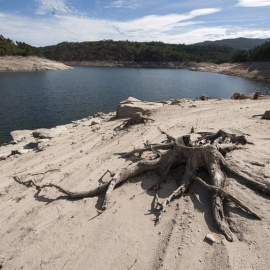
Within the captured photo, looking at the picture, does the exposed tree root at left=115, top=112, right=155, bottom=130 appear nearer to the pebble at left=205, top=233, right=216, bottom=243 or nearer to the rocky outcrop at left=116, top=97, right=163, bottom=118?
the rocky outcrop at left=116, top=97, right=163, bottom=118

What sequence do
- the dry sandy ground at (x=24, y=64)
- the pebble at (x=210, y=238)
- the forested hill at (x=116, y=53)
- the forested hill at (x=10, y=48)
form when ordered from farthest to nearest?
the forested hill at (x=116, y=53) → the forested hill at (x=10, y=48) → the dry sandy ground at (x=24, y=64) → the pebble at (x=210, y=238)

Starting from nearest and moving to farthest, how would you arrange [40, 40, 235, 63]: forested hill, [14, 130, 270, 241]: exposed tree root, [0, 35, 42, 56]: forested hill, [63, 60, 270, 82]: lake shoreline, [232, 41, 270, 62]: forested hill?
[14, 130, 270, 241]: exposed tree root < [232, 41, 270, 62]: forested hill < [0, 35, 42, 56]: forested hill < [63, 60, 270, 82]: lake shoreline < [40, 40, 235, 63]: forested hill

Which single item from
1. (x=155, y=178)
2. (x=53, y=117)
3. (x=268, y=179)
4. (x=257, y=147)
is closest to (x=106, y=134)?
(x=155, y=178)

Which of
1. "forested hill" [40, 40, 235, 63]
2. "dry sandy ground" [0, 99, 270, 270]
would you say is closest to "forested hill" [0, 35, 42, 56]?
"forested hill" [40, 40, 235, 63]

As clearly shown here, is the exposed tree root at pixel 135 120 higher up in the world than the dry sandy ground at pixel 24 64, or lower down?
higher up

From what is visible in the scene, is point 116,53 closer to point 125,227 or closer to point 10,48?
point 10,48

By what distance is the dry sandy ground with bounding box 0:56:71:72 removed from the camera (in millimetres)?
86631

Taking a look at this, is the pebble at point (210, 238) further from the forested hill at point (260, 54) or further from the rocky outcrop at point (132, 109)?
the forested hill at point (260, 54)

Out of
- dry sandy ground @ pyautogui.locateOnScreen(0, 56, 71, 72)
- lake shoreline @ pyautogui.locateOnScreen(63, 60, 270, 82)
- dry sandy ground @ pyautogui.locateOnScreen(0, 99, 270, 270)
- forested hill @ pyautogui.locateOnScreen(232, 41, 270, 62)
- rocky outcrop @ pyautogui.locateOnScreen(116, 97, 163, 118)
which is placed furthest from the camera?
lake shoreline @ pyautogui.locateOnScreen(63, 60, 270, 82)

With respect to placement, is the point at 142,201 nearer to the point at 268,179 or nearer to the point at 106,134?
the point at 268,179

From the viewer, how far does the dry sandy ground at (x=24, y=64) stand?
86631 millimetres

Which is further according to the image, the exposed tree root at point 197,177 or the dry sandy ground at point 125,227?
the exposed tree root at point 197,177

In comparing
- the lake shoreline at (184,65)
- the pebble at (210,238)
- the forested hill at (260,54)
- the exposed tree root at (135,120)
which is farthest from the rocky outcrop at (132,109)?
the forested hill at (260,54)

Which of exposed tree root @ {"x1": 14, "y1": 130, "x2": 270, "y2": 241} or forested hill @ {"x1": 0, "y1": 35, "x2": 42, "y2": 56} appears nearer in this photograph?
exposed tree root @ {"x1": 14, "y1": 130, "x2": 270, "y2": 241}
